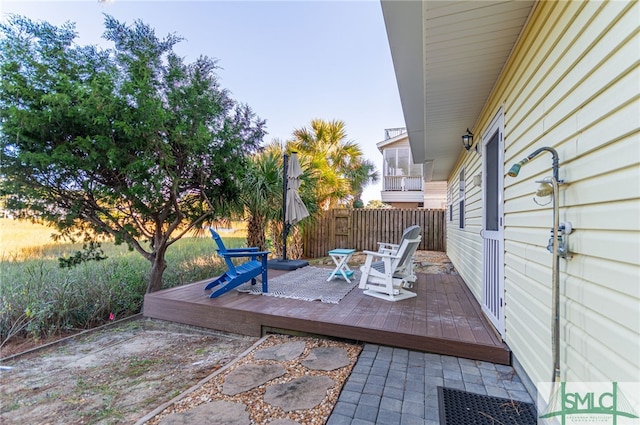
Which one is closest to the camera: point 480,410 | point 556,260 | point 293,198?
point 556,260

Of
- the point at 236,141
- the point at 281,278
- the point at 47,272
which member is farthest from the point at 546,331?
the point at 47,272

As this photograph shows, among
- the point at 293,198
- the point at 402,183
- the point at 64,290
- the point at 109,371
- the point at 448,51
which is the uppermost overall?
the point at 402,183

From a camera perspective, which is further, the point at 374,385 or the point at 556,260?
the point at 374,385

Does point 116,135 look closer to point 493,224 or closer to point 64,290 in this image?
point 64,290

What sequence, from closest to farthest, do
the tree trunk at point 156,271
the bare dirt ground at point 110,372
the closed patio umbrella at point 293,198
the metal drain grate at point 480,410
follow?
the metal drain grate at point 480,410 < the bare dirt ground at point 110,372 < the tree trunk at point 156,271 < the closed patio umbrella at point 293,198

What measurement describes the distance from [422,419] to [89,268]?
5.20 metres

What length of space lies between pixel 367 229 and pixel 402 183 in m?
5.72

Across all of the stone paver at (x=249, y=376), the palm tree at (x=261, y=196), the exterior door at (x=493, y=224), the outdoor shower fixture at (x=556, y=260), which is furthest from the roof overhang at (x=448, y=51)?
the palm tree at (x=261, y=196)

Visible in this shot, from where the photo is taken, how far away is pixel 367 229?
9.61 m

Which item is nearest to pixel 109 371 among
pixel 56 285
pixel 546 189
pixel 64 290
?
pixel 64 290

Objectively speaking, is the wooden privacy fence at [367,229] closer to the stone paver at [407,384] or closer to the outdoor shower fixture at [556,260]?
the stone paver at [407,384]

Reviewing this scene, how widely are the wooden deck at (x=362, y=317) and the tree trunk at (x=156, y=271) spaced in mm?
887

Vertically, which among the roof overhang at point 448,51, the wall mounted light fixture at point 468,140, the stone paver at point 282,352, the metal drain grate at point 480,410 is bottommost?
the stone paver at point 282,352

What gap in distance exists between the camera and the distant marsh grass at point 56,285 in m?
3.59
